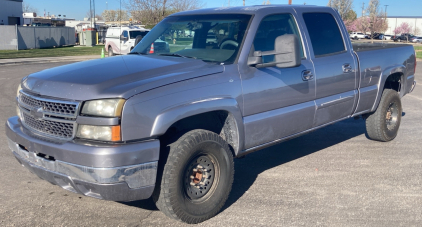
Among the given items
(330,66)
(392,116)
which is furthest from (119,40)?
(330,66)

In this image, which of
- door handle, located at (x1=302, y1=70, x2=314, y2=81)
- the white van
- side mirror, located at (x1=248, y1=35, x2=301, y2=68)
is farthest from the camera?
the white van

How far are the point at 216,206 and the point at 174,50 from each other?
183 centimetres

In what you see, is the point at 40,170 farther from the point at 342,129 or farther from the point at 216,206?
the point at 342,129

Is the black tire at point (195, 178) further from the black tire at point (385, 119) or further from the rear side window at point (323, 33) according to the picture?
the black tire at point (385, 119)

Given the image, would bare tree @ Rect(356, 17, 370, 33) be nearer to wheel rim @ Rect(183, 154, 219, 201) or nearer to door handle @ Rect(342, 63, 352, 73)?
door handle @ Rect(342, 63, 352, 73)

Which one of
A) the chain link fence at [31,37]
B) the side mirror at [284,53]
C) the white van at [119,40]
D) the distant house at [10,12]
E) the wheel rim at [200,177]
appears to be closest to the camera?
the wheel rim at [200,177]

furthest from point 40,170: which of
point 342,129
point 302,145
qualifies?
point 342,129

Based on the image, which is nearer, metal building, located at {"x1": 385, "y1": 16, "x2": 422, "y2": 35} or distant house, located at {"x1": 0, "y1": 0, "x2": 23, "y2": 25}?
distant house, located at {"x1": 0, "y1": 0, "x2": 23, "y2": 25}

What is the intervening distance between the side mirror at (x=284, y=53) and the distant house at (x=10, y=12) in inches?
1999

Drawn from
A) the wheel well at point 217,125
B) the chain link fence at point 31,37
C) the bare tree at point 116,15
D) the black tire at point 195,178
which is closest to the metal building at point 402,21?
the bare tree at point 116,15

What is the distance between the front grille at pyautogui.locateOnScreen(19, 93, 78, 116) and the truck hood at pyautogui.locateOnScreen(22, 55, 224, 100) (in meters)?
0.07

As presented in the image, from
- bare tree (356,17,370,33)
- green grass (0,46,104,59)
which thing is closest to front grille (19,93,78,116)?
green grass (0,46,104,59)

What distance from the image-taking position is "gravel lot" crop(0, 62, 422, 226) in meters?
3.98

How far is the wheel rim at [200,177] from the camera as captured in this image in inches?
150
